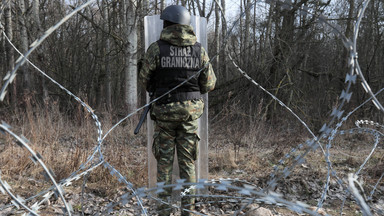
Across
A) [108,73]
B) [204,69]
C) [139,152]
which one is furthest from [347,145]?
[108,73]

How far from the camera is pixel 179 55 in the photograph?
2.63 meters

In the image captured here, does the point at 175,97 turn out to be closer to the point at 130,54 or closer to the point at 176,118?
the point at 176,118

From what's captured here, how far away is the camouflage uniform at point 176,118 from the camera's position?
2.62 m

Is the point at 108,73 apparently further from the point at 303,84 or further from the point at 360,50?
the point at 360,50

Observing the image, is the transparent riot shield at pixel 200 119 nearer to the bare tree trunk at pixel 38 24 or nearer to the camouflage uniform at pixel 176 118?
the camouflage uniform at pixel 176 118

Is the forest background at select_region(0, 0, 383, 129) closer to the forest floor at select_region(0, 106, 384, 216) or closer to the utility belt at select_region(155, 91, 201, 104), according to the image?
the forest floor at select_region(0, 106, 384, 216)

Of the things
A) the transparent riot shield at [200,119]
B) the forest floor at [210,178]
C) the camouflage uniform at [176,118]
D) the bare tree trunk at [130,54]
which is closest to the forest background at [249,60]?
the bare tree trunk at [130,54]

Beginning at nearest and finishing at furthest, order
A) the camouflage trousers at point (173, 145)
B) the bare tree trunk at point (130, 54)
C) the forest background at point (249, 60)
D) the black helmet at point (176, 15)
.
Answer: the black helmet at point (176, 15) < the camouflage trousers at point (173, 145) < the bare tree trunk at point (130, 54) < the forest background at point (249, 60)

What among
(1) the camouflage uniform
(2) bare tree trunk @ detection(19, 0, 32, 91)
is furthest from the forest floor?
(2) bare tree trunk @ detection(19, 0, 32, 91)

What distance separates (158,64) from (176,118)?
1.61 feet

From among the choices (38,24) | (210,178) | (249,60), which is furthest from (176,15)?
(38,24)

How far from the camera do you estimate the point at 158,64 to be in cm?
263

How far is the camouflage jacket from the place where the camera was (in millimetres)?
2600

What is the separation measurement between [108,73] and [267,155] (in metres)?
5.68
